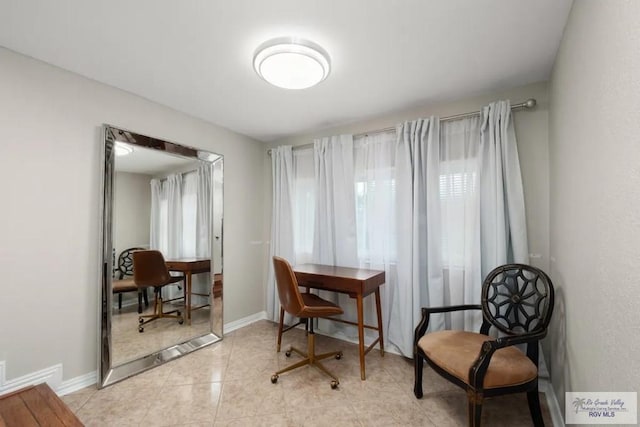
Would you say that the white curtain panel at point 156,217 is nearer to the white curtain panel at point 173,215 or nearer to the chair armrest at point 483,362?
the white curtain panel at point 173,215

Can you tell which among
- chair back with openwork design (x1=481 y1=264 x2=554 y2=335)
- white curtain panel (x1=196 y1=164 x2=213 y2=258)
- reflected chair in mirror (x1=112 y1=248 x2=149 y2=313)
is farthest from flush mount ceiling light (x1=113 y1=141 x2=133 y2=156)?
chair back with openwork design (x1=481 y1=264 x2=554 y2=335)

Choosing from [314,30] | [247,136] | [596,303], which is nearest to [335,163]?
[247,136]

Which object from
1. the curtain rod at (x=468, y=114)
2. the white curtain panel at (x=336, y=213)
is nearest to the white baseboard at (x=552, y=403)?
the white curtain panel at (x=336, y=213)

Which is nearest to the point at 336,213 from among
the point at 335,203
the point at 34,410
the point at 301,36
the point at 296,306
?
the point at 335,203

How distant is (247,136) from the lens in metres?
3.57

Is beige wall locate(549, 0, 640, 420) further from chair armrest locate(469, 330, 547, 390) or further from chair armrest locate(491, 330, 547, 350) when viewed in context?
chair armrest locate(469, 330, 547, 390)

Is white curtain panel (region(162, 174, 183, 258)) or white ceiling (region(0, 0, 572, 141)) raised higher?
white ceiling (region(0, 0, 572, 141))

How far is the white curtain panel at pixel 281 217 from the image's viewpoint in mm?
3453

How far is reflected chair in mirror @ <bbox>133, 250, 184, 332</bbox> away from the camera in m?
2.52

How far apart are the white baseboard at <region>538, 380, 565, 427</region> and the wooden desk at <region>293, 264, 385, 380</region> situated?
1232mm

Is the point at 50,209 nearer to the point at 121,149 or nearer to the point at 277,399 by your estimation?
the point at 121,149

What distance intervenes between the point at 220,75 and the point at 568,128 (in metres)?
2.34

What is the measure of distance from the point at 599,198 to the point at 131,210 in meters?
3.07

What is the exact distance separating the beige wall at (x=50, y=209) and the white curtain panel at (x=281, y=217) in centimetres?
155
